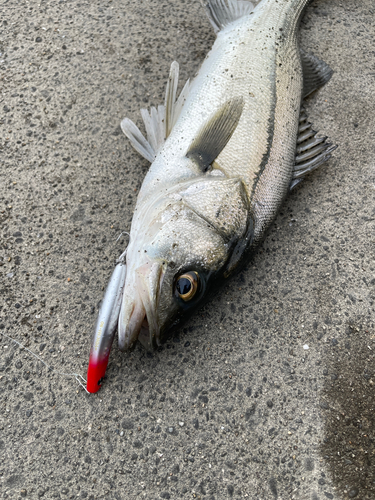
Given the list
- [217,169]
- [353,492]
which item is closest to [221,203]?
[217,169]

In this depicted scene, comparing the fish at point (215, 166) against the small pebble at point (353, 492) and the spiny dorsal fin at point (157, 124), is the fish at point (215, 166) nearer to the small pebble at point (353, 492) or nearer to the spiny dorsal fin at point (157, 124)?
the spiny dorsal fin at point (157, 124)

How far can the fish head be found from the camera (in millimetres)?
2281

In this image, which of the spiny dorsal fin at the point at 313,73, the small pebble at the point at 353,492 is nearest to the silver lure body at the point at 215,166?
the spiny dorsal fin at the point at 313,73

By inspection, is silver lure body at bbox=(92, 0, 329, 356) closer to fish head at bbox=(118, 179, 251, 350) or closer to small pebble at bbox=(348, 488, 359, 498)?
fish head at bbox=(118, 179, 251, 350)

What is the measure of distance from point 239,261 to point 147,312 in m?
0.73

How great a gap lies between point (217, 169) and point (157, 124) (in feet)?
2.79

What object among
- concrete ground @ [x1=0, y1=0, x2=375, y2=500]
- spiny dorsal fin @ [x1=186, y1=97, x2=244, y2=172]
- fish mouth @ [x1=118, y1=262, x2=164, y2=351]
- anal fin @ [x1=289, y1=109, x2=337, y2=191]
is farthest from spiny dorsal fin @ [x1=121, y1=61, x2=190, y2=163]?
fish mouth @ [x1=118, y1=262, x2=164, y2=351]

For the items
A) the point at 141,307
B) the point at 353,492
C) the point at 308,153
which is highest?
the point at 141,307

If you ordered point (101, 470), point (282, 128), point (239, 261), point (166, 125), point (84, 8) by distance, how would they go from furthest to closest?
point (84, 8), point (166, 125), point (282, 128), point (239, 261), point (101, 470)

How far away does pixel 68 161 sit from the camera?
3.18m

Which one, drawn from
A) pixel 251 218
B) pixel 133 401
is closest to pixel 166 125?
pixel 251 218

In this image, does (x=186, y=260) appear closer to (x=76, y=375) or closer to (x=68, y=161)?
(x=76, y=375)

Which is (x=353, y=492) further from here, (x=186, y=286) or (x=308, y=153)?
(x=308, y=153)

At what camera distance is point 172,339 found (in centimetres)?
262
